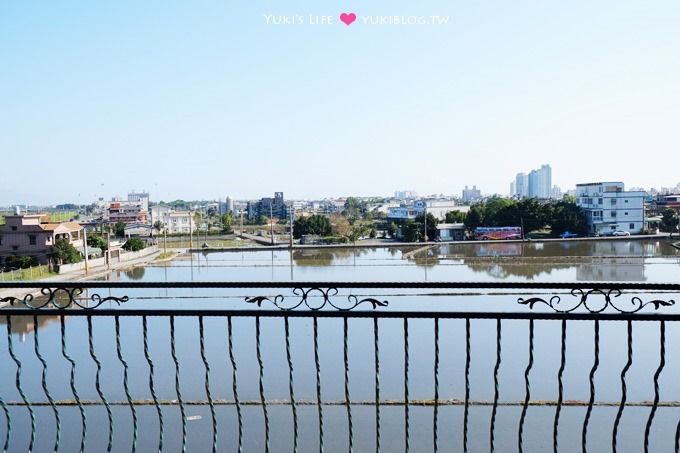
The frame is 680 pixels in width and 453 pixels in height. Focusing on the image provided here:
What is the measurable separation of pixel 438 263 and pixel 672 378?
14.6 m

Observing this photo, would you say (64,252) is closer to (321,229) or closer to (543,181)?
(321,229)

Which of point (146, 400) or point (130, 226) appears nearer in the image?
point (146, 400)

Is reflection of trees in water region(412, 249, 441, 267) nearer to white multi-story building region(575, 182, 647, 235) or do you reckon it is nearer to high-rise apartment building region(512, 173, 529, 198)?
white multi-story building region(575, 182, 647, 235)

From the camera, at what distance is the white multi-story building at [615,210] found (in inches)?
1242

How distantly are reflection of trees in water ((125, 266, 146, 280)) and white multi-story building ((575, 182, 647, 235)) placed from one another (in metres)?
22.5

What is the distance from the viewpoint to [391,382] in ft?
22.5

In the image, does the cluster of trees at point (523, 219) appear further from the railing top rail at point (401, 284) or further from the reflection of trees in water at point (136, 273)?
the railing top rail at point (401, 284)

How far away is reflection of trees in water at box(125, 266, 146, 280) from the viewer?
19.8 meters

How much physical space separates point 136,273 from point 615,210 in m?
23.7

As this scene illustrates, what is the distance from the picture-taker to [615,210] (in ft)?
104

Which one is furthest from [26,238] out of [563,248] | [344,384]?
[563,248]

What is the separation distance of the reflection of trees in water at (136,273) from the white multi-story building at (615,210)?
22470 millimetres

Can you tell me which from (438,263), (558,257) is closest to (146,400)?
(438,263)

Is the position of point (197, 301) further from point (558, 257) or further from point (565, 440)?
point (558, 257)
